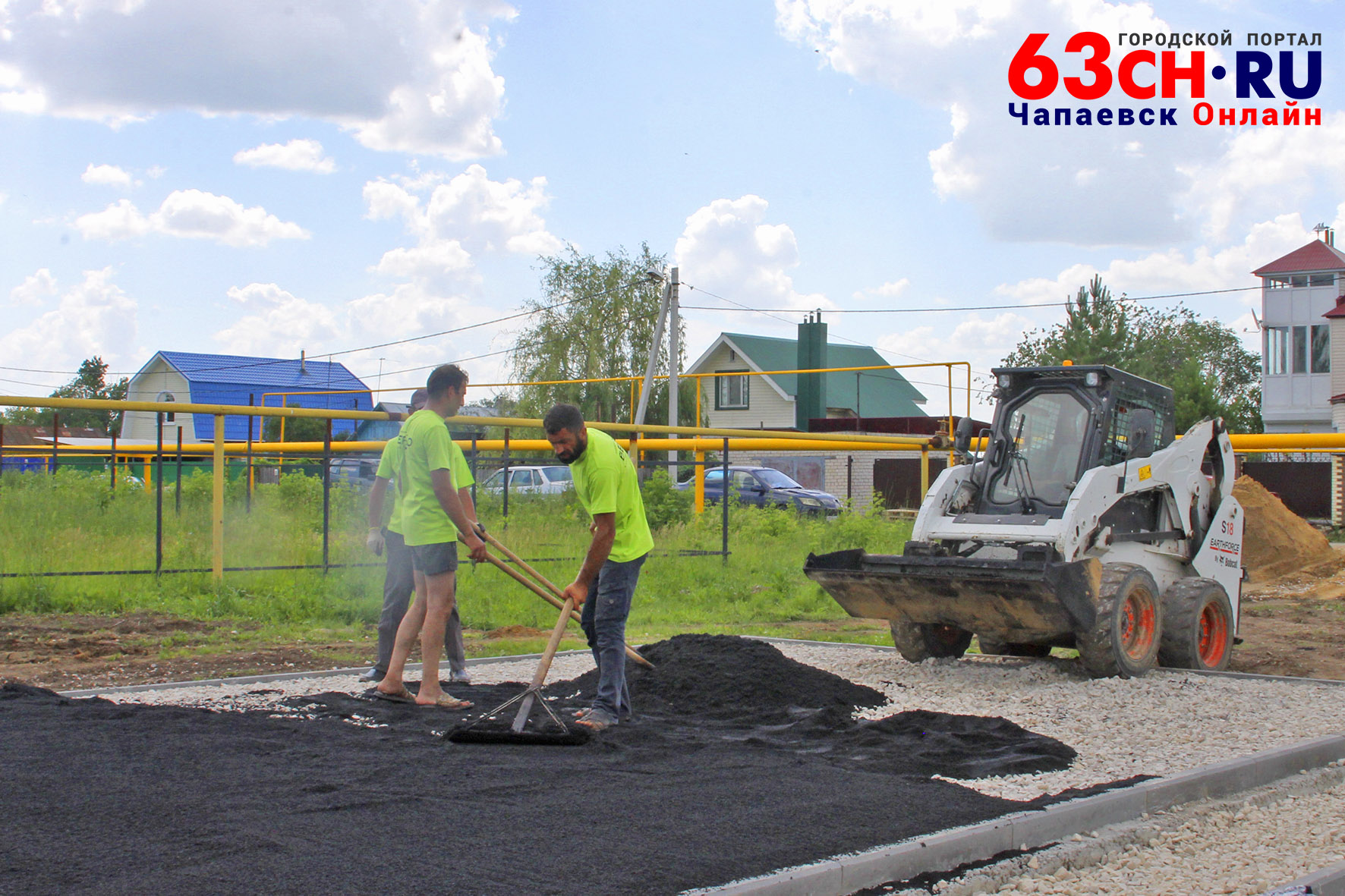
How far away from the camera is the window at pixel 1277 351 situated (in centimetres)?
4791

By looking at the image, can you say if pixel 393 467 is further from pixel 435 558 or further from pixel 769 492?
pixel 769 492

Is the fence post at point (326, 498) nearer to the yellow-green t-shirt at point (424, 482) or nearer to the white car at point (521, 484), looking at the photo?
the white car at point (521, 484)

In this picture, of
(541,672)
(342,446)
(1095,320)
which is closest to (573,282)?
(1095,320)

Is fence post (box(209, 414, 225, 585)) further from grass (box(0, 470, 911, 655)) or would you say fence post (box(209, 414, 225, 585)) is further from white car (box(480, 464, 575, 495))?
white car (box(480, 464, 575, 495))

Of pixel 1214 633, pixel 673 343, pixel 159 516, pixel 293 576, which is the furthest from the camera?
pixel 673 343

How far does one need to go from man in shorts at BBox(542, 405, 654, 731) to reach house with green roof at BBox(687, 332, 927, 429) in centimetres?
3905

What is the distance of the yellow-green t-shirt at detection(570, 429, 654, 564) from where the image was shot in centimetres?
613

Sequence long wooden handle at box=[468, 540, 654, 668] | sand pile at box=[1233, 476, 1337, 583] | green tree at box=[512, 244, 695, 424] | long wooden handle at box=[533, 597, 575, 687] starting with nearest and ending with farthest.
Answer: long wooden handle at box=[533, 597, 575, 687]
long wooden handle at box=[468, 540, 654, 668]
sand pile at box=[1233, 476, 1337, 583]
green tree at box=[512, 244, 695, 424]

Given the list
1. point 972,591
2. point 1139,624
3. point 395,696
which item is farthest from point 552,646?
point 1139,624

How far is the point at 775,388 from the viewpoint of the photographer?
49.1m

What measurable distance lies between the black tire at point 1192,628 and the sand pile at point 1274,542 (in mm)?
9640

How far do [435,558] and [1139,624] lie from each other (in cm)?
519

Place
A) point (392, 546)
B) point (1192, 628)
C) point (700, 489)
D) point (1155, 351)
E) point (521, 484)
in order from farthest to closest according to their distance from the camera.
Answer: point (1155, 351)
point (700, 489)
point (521, 484)
point (1192, 628)
point (392, 546)

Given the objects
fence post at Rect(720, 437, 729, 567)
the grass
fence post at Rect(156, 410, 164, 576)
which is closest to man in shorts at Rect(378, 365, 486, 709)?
the grass
